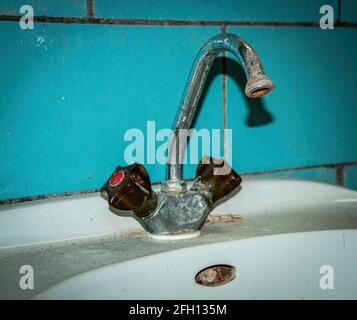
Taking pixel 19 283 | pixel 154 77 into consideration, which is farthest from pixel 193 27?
pixel 19 283

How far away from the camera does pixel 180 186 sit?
613mm

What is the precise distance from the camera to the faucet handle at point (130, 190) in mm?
567

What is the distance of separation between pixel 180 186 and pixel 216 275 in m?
0.12

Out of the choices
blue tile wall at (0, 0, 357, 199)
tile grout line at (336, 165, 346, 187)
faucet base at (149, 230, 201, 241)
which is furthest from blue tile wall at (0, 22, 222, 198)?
tile grout line at (336, 165, 346, 187)

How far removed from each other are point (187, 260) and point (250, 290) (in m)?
0.10

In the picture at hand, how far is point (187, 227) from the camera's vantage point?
2.02ft

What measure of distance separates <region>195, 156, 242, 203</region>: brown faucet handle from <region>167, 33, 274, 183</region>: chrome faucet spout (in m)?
0.04

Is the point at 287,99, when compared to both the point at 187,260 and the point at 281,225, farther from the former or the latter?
the point at 187,260

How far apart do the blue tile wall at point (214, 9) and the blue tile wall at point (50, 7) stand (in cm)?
2

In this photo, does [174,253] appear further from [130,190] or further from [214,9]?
[214,9]

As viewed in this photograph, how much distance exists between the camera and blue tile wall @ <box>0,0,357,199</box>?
0.61 metres

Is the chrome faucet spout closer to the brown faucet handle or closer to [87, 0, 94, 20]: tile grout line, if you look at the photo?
the brown faucet handle

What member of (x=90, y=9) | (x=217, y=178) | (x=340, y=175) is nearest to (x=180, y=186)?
(x=217, y=178)

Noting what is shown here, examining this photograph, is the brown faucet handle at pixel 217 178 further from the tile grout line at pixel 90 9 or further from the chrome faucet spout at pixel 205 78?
the tile grout line at pixel 90 9
